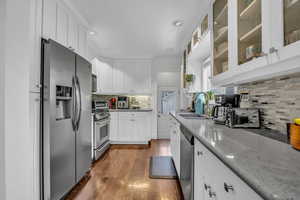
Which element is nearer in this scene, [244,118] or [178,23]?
[244,118]

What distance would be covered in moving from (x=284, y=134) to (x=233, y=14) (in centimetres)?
100

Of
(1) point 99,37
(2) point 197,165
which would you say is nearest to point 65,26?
(1) point 99,37

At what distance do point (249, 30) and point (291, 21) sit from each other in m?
0.38

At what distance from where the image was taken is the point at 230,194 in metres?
0.70

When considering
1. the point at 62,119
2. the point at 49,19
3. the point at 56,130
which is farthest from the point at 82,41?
the point at 56,130

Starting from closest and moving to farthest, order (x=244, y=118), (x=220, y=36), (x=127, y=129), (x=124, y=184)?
(x=244, y=118) < (x=220, y=36) < (x=124, y=184) < (x=127, y=129)

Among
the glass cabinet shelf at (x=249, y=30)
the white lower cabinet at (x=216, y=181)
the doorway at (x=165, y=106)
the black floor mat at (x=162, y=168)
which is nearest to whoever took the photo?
the white lower cabinet at (x=216, y=181)

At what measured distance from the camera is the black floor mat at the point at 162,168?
254 centimetres

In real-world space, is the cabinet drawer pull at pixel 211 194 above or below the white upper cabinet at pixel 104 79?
below

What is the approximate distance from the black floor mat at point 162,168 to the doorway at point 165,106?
5.96 ft

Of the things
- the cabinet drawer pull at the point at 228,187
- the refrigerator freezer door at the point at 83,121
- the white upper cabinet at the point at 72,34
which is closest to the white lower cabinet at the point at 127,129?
the refrigerator freezer door at the point at 83,121

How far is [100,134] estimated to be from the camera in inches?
140

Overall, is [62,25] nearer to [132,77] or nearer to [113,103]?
[132,77]

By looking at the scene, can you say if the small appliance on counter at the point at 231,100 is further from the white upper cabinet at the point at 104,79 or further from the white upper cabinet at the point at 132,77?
the white upper cabinet at the point at 104,79
